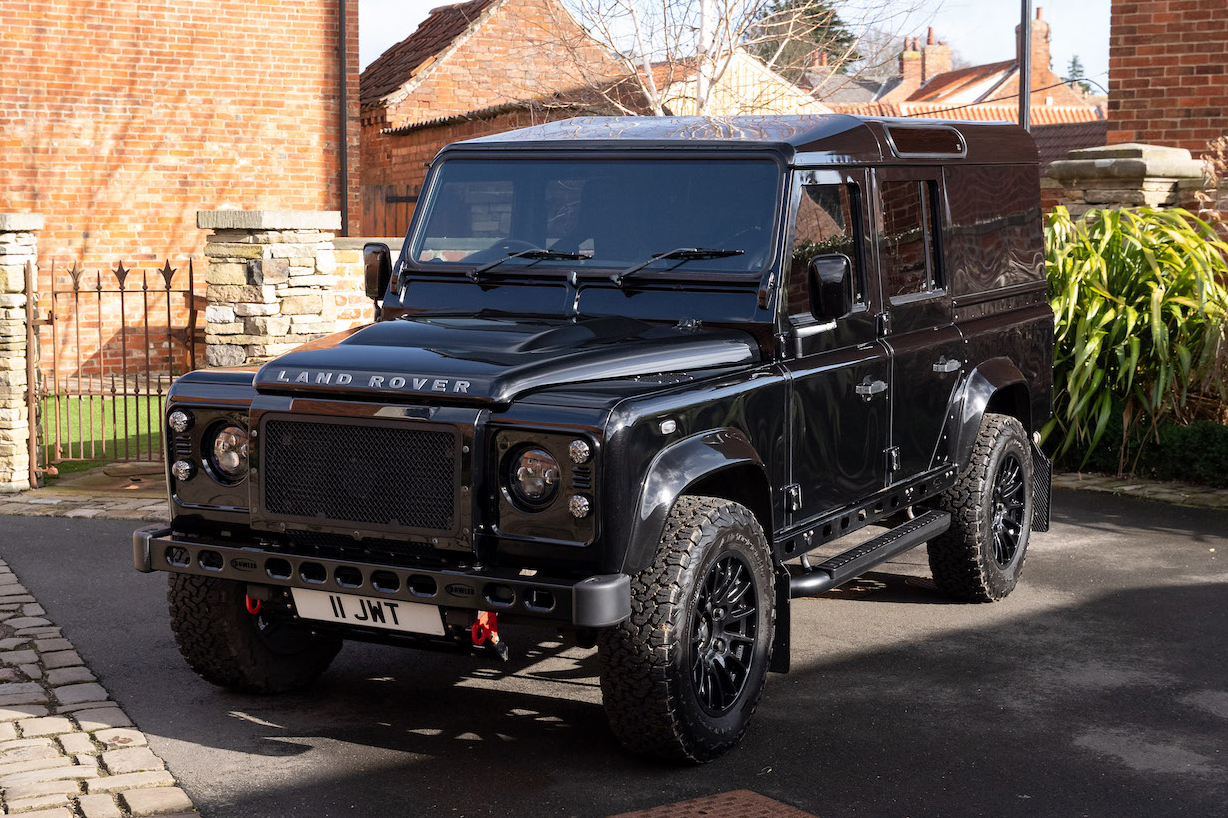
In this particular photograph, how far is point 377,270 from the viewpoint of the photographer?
5770 mm

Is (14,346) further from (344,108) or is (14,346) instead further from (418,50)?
(418,50)

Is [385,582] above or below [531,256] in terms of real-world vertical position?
below

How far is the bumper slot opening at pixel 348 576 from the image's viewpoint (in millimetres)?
4355

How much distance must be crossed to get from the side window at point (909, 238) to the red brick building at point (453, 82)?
488 inches

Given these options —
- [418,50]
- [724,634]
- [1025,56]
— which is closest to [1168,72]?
[1025,56]

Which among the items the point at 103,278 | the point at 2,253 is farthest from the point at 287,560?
the point at 103,278

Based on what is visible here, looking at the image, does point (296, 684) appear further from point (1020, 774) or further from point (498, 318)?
point (1020, 774)

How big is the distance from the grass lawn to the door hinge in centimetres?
505

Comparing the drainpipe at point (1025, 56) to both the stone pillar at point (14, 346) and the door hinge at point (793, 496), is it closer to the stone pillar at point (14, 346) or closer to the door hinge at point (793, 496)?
the door hinge at point (793, 496)

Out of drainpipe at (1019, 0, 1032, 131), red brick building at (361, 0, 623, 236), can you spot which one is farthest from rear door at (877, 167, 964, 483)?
red brick building at (361, 0, 623, 236)

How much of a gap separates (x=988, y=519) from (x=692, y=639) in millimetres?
2607

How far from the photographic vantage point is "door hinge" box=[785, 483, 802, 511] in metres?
5.05

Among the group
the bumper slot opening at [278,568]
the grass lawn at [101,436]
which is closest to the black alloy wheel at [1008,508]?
the bumper slot opening at [278,568]

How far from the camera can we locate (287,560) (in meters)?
4.41
